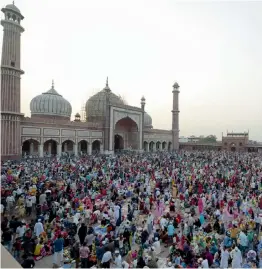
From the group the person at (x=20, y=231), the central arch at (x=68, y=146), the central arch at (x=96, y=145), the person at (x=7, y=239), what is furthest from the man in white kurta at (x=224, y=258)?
the central arch at (x=96, y=145)

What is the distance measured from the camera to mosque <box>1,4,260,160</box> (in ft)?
71.2

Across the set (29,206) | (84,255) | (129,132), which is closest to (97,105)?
(129,132)

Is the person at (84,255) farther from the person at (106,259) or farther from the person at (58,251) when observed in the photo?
the person at (58,251)

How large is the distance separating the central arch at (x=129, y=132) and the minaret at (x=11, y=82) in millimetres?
17816

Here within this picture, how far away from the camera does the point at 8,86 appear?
21.7 m

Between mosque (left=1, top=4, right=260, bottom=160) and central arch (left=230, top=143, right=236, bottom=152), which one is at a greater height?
mosque (left=1, top=4, right=260, bottom=160)

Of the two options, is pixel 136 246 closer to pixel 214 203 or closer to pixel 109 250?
Result: pixel 109 250

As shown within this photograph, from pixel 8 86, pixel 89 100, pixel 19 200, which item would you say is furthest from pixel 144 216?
pixel 89 100

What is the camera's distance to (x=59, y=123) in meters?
27.9

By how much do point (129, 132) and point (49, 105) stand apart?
40.4ft

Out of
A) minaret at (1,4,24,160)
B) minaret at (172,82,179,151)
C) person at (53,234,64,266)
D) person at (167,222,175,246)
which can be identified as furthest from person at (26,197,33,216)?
minaret at (172,82,179,151)

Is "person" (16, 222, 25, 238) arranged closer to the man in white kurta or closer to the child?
the child

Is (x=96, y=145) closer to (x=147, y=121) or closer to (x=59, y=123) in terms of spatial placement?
(x=59, y=123)

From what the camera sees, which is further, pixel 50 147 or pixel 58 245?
pixel 50 147
